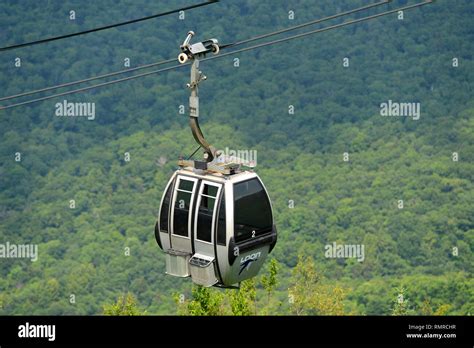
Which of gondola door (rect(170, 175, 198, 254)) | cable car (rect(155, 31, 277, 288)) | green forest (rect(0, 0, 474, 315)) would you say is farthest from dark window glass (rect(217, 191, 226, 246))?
green forest (rect(0, 0, 474, 315))

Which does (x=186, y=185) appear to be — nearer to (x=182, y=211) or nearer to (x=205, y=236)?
(x=182, y=211)

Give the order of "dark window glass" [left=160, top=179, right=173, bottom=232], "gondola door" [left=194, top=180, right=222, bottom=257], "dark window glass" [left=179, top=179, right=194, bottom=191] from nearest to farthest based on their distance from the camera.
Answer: "gondola door" [left=194, top=180, right=222, bottom=257], "dark window glass" [left=179, top=179, right=194, bottom=191], "dark window glass" [left=160, top=179, right=173, bottom=232]

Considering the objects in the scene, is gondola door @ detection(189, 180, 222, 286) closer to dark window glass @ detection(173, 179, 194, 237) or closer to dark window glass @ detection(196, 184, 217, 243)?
dark window glass @ detection(196, 184, 217, 243)

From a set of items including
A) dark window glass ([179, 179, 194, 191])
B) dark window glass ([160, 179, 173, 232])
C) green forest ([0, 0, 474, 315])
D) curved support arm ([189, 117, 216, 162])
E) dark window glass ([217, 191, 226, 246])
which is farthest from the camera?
green forest ([0, 0, 474, 315])

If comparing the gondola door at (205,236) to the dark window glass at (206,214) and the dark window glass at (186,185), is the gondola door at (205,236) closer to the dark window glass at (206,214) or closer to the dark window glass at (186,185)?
the dark window glass at (206,214)

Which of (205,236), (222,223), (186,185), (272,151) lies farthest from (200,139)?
(272,151)
